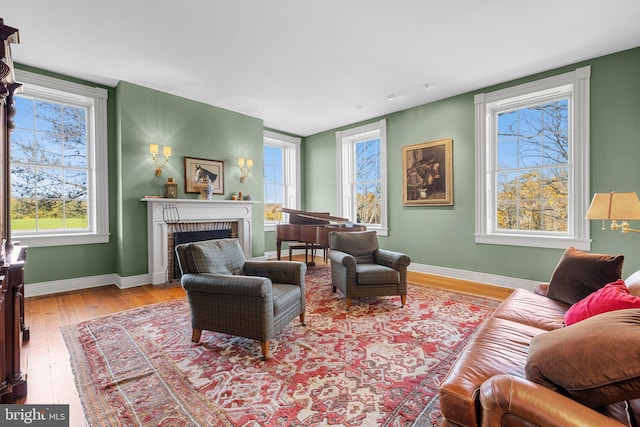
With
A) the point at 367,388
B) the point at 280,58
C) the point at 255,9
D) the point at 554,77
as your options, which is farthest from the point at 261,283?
the point at 554,77

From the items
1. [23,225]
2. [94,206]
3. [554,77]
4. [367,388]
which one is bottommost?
[367,388]

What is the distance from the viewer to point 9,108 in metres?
2.30

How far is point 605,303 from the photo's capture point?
4.51 ft

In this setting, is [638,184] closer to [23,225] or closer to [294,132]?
[294,132]

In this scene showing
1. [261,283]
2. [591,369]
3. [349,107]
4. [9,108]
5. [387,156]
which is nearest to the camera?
[591,369]

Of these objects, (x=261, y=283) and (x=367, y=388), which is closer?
(x=367, y=388)

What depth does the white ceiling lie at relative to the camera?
2543mm

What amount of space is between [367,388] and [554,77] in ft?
14.3

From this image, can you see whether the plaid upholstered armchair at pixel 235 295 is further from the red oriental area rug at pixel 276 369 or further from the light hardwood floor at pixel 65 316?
the light hardwood floor at pixel 65 316

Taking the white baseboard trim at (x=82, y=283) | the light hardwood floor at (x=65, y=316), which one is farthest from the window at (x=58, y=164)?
the light hardwood floor at (x=65, y=316)

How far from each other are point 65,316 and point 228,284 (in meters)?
2.24

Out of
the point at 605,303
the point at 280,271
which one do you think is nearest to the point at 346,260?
the point at 280,271

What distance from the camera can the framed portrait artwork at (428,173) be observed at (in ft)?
15.1

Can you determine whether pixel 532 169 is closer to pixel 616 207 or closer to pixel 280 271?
pixel 616 207
